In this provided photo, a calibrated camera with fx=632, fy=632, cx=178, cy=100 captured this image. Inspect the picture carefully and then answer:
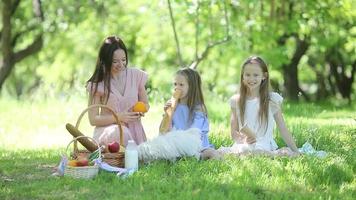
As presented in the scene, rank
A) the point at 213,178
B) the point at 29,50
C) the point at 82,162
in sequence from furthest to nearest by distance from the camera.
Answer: the point at 29,50 → the point at 82,162 → the point at 213,178

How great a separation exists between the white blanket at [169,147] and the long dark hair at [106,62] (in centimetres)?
79

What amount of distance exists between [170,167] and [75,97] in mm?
7217

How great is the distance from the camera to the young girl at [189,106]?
582cm

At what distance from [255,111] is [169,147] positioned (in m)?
1.06

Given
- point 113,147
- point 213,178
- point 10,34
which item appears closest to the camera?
point 213,178

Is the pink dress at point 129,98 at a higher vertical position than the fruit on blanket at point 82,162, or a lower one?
higher

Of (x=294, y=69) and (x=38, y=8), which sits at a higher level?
(x=38, y=8)

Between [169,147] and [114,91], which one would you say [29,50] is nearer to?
[114,91]

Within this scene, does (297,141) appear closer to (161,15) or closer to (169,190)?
(169,190)

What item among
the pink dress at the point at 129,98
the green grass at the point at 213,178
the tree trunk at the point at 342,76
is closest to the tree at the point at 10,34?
the green grass at the point at 213,178

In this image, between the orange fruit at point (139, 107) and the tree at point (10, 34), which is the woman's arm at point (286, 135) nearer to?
the orange fruit at point (139, 107)

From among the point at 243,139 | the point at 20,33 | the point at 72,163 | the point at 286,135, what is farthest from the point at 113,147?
the point at 20,33

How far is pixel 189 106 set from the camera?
19.3ft

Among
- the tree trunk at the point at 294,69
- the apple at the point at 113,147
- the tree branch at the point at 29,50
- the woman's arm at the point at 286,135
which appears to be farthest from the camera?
the tree trunk at the point at 294,69
